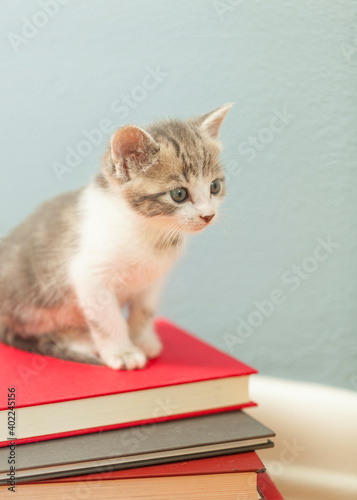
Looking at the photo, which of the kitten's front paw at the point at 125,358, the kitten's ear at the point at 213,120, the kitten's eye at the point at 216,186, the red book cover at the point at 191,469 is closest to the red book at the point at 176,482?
the red book cover at the point at 191,469

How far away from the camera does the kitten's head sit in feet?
2.40

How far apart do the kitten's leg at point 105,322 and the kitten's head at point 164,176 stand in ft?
0.53

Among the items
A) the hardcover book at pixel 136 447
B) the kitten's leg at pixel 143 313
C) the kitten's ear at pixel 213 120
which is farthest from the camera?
the kitten's leg at pixel 143 313

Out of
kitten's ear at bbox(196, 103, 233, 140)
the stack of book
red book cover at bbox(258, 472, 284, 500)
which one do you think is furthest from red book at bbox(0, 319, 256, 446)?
kitten's ear at bbox(196, 103, 233, 140)

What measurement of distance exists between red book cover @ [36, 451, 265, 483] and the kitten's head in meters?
0.34

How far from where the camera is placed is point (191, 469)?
0.63 meters

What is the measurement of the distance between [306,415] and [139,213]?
562 millimetres

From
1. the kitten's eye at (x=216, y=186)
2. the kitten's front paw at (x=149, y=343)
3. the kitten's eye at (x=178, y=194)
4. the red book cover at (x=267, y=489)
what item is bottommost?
the red book cover at (x=267, y=489)

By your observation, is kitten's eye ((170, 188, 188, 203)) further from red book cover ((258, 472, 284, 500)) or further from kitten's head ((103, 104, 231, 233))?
red book cover ((258, 472, 284, 500))

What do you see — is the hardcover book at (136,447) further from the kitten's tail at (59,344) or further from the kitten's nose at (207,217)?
the kitten's nose at (207,217)

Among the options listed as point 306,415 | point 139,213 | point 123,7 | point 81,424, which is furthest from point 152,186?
point 306,415

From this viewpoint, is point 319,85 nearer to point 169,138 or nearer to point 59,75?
point 169,138

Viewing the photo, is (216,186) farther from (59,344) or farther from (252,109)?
(59,344)

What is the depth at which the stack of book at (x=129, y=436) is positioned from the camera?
60cm
